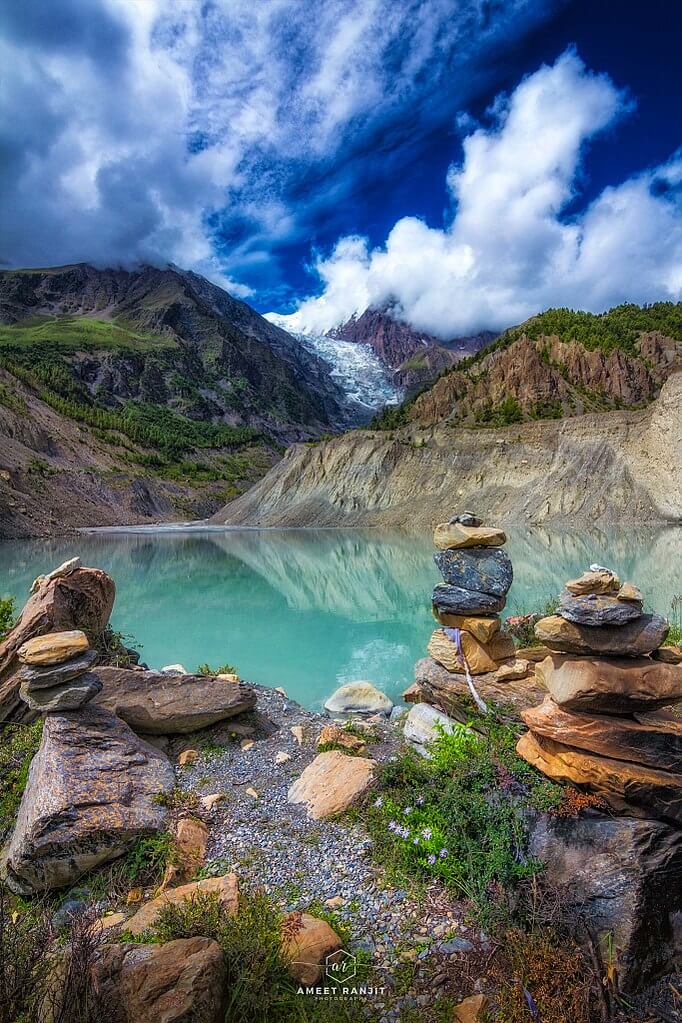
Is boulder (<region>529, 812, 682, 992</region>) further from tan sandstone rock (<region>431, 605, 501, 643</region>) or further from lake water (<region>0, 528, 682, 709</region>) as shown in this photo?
lake water (<region>0, 528, 682, 709</region>)

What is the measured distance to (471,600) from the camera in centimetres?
938

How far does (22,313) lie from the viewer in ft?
634

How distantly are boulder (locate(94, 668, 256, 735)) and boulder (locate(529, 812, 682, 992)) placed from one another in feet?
19.3

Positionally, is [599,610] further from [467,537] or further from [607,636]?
[467,537]

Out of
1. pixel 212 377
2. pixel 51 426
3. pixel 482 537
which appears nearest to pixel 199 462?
pixel 51 426

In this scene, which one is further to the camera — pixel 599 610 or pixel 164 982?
pixel 599 610

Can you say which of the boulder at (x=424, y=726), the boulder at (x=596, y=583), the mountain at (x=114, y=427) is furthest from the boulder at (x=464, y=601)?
the mountain at (x=114, y=427)

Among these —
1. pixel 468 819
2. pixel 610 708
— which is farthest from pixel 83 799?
pixel 610 708

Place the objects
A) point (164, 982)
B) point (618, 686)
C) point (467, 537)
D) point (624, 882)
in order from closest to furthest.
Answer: point (164, 982) < point (624, 882) < point (618, 686) < point (467, 537)

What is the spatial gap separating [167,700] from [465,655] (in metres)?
5.00

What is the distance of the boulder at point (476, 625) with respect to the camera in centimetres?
929

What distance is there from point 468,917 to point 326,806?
92.0 inches

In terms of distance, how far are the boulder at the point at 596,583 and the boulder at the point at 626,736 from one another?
1332 mm

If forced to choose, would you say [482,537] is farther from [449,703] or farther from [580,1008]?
[580,1008]
